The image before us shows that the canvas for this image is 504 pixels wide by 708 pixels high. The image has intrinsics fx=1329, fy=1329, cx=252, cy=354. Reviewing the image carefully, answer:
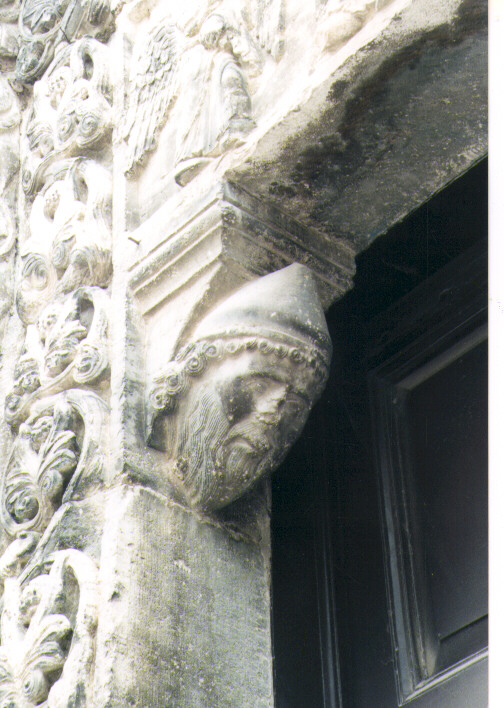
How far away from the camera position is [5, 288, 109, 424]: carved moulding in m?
2.39

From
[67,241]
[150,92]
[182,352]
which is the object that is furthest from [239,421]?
[150,92]

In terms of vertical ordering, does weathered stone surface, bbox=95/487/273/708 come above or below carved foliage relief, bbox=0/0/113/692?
below

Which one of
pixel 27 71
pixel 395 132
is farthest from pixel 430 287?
pixel 27 71

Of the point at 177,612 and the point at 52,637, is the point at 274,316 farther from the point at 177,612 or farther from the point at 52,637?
the point at 52,637

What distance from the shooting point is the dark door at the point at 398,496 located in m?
2.25

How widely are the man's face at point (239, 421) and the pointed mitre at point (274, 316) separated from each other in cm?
4

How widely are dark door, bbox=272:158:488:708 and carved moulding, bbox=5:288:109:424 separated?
0.48 meters

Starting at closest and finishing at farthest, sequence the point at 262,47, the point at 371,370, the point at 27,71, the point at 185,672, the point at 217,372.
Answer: the point at 185,672 < the point at 217,372 < the point at 262,47 < the point at 371,370 < the point at 27,71

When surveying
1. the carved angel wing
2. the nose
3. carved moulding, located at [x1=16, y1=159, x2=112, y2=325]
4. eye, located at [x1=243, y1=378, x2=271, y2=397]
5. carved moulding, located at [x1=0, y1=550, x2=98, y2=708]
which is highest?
the carved angel wing

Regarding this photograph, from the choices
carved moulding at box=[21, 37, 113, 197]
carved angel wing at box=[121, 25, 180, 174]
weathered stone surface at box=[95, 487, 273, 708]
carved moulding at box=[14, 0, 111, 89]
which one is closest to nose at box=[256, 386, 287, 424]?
weathered stone surface at box=[95, 487, 273, 708]

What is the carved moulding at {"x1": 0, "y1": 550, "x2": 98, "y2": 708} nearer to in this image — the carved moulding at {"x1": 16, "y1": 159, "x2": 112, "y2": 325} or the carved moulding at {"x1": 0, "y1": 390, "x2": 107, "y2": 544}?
the carved moulding at {"x1": 0, "y1": 390, "x2": 107, "y2": 544}

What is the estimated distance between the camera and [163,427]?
225 centimetres

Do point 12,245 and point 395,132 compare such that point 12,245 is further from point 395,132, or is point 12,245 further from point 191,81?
point 395,132

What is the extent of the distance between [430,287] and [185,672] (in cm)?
91
